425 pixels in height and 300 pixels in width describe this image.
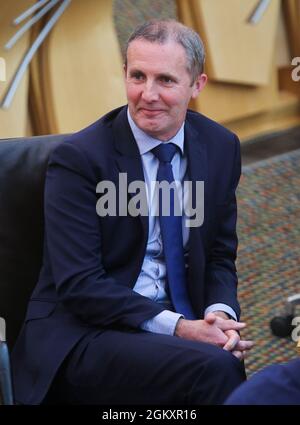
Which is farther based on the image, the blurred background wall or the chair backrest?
the blurred background wall

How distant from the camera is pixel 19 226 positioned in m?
2.62

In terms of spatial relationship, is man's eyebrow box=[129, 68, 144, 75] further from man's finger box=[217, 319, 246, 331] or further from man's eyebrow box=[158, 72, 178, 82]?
Answer: man's finger box=[217, 319, 246, 331]

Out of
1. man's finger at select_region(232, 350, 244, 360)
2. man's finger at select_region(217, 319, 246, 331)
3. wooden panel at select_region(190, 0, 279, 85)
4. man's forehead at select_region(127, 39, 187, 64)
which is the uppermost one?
man's forehead at select_region(127, 39, 187, 64)

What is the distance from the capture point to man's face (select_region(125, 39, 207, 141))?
2.54 m

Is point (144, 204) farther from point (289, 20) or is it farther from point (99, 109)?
point (289, 20)

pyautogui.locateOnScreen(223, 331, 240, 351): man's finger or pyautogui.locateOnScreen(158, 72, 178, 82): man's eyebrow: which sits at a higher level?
pyautogui.locateOnScreen(158, 72, 178, 82): man's eyebrow

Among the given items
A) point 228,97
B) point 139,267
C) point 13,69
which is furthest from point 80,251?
point 228,97

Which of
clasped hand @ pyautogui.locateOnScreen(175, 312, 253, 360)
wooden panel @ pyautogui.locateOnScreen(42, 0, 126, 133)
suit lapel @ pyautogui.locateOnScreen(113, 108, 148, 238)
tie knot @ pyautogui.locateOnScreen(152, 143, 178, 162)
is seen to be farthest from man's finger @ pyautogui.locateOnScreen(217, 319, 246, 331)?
wooden panel @ pyautogui.locateOnScreen(42, 0, 126, 133)

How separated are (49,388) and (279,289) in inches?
83.4

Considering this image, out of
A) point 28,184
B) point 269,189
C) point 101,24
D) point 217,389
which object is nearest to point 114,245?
point 28,184

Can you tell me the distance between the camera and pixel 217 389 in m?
2.31

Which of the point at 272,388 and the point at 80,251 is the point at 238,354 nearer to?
the point at 272,388

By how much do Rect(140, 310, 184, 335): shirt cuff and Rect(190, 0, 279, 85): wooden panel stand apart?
3002mm

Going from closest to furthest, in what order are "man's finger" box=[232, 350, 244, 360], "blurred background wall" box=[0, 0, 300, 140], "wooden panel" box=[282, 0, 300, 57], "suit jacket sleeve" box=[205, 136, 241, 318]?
1. "man's finger" box=[232, 350, 244, 360]
2. "suit jacket sleeve" box=[205, 136, 241, 318]
3. "blurred background wall" box=[0, 0, 300, 140]
4. "wooden panel" box=[282, 0, 300, 57]
